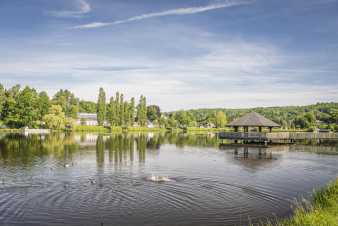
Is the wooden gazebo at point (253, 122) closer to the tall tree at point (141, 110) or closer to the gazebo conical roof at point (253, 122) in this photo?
the gazebo conical roof at point (253, 122)

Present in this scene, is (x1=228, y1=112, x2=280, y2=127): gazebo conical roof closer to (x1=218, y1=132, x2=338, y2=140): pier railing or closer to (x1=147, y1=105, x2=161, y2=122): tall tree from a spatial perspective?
(x1=218, y1=132, x2=338, y2=140): pier railing

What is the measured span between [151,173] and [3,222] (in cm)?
1412

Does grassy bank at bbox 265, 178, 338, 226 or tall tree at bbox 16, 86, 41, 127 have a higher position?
tall tree at bbox 16, 86, 41, 127

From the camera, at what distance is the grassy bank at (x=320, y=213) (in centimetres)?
1210

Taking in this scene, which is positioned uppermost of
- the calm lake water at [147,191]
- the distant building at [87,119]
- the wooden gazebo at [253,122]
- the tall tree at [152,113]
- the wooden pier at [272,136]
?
the tall tree at [152,113]

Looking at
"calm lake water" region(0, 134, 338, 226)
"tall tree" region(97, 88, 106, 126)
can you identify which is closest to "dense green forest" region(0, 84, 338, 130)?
"tall tree" region(97, 88, 106, 126)

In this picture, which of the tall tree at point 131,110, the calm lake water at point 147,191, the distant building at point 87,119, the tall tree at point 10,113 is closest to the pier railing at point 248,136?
the calm lake water at point 147,191

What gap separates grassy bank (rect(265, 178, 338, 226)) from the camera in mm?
12102

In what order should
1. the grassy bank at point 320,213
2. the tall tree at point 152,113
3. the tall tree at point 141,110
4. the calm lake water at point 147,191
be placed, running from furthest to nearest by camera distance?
the tall tree at point 152,113, the tall tree at point 141,110, the calm lake water at point 147,191, the grassy bank at point 320,213

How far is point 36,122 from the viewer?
351 feet

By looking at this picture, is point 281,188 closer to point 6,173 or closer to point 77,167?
point 77,167

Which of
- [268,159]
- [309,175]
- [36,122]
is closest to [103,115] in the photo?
[36,122]

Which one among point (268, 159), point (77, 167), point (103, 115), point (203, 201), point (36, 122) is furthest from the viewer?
point (103, 115)

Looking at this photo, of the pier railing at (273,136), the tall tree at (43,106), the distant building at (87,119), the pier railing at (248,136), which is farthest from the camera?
the distant building at (87,119)
